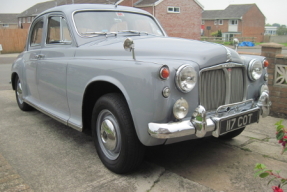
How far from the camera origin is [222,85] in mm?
3039

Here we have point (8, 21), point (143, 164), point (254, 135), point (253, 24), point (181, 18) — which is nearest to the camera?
point (143, 164)

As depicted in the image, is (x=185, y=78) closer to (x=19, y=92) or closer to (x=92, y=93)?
(x=92, y=93)

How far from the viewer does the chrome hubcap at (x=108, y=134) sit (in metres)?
3.00

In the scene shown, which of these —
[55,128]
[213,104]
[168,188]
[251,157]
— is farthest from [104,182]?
[55,128]

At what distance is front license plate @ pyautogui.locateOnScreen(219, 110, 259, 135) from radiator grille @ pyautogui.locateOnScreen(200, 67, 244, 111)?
0.71 ft

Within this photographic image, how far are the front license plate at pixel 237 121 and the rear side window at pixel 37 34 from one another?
314 cm

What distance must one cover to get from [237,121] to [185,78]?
28.9 inches

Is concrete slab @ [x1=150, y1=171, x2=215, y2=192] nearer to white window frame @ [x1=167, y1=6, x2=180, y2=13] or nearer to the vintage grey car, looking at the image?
the vintage grey car

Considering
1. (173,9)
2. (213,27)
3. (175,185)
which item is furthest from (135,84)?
(213,27)

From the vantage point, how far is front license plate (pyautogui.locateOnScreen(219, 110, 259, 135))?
280cm

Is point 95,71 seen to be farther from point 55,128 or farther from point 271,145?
point 271,145

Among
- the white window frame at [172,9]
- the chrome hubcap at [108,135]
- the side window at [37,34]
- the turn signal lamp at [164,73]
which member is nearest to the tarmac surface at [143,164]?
the chrome hubcap at [108,135]

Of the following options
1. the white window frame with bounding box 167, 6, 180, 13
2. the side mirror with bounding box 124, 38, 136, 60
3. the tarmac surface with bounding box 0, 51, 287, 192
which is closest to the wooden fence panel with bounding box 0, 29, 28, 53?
the white window frame with bounding box 167, 6, 180, 13

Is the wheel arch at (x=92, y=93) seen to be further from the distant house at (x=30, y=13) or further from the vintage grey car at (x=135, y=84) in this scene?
the distant house at (x=30, y=13)
